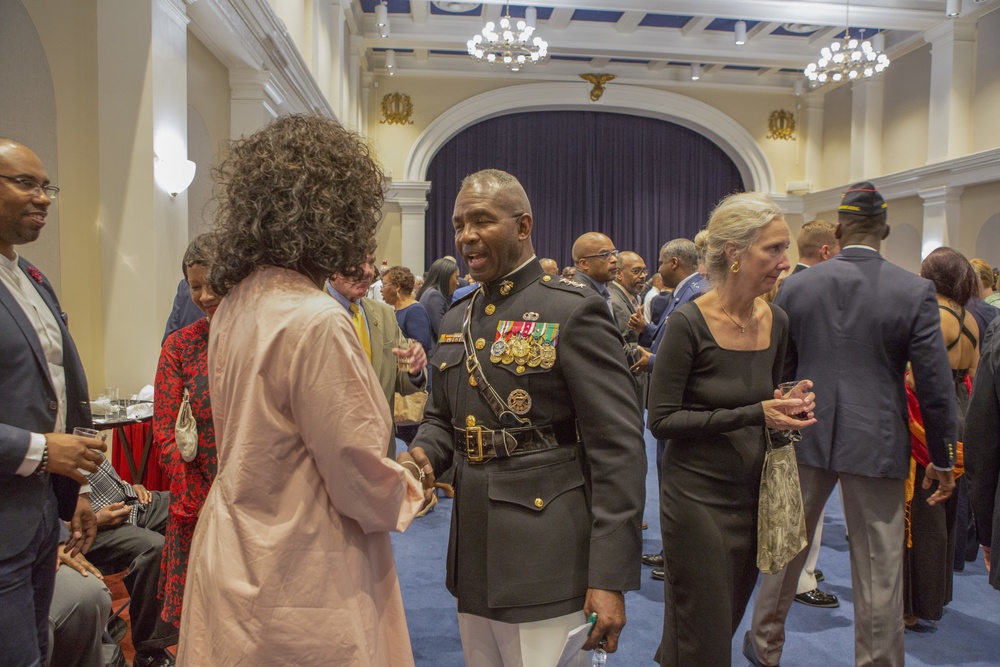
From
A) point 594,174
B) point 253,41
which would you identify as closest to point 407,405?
point 253,41

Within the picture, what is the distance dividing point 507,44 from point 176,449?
29.9ft

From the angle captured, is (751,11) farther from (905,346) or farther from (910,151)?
(905,346)

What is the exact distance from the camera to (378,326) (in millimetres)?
3256

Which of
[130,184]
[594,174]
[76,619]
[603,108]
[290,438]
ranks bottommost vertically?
[76,619]

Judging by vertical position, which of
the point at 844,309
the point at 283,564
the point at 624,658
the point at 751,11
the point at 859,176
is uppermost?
the point at 751,11

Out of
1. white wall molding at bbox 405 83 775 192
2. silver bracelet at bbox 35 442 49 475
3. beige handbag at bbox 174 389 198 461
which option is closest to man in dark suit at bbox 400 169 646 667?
silver bracelet at bbox 35 442 49 475

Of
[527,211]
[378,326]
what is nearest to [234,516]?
[527,211]

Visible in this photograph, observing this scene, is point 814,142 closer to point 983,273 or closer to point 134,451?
point 983,273

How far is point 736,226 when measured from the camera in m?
2.23

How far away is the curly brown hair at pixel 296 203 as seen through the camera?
1248mm

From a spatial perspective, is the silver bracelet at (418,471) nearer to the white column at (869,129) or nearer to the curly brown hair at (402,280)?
the curly brown hair at (402,280)

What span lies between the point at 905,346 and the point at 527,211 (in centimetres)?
151

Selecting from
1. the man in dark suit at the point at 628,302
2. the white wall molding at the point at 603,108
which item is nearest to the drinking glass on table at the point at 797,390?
the man in dark suit at the point at 628,302

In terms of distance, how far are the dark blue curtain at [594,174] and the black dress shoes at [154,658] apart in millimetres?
12941
